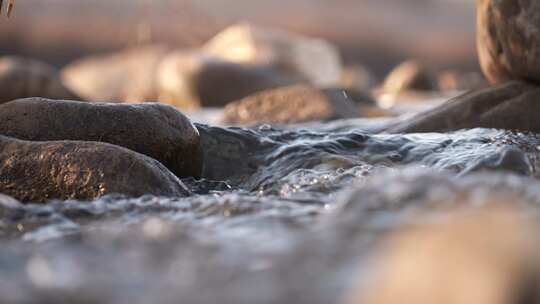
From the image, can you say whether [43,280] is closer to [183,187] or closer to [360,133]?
[183,187]

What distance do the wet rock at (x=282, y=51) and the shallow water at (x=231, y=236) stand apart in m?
11.2

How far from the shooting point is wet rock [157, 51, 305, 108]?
1062 centimetres

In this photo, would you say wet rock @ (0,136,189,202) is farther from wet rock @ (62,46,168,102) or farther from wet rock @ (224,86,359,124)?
wet rock @ (62,46,168,102)

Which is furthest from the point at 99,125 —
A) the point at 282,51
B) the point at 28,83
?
the point at 282,51

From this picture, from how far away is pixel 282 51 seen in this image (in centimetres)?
1435

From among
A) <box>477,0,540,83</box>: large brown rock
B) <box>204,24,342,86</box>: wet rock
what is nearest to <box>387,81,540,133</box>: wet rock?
<box>477,0,540,83</box>: large brown rock

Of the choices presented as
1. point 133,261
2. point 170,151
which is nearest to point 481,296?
point 133,261

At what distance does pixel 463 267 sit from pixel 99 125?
227 cm

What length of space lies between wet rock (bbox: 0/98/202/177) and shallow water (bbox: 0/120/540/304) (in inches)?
12.6

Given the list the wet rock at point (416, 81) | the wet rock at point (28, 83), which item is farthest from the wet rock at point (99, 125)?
the wet rock at point (416, 81)

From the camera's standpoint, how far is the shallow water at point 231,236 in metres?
1.47

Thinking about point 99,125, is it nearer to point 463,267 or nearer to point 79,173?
point 79,173

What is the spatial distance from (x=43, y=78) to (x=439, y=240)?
923 centimetres

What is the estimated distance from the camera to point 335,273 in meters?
1.46
